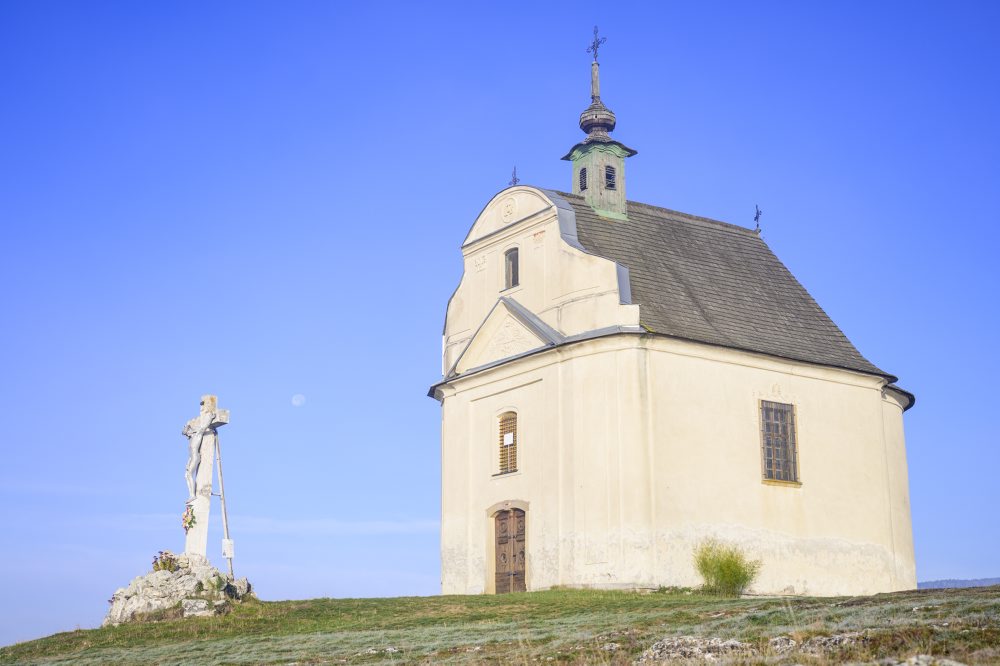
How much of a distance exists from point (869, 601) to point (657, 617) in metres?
3.09

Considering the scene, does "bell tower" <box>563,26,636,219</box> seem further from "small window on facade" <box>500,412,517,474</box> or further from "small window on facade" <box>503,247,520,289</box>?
"small window on facade" <box>500,412,517,474</box>

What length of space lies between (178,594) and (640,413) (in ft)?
37.6

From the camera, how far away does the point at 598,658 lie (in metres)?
13.6

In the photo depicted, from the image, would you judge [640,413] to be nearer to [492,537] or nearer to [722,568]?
[722,568]

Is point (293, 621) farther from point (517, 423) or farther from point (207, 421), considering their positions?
point (517, 423)

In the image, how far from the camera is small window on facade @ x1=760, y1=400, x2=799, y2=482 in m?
30.3

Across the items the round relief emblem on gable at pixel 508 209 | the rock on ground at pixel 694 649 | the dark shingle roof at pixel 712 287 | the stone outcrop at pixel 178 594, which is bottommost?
the rock on ground at pixel 694 649

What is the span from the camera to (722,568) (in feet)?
87.2

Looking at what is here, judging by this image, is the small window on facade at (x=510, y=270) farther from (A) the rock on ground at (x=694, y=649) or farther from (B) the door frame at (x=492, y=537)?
(A) the rock on ground at (x=694, y=649)

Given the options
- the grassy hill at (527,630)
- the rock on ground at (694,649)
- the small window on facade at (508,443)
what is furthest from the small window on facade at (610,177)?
the rock on ground at (694,649)

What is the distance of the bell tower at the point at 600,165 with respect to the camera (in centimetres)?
3394

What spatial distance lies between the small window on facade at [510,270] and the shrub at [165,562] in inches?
476

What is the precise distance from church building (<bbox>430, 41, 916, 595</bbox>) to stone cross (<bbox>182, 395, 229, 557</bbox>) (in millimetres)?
7696

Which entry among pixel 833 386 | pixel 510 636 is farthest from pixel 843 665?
pixel 833 386
